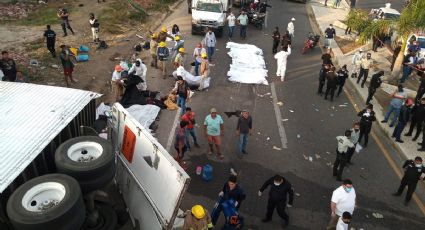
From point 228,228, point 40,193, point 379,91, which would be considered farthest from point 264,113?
point 40,193

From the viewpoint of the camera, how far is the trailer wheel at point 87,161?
20.9 ft

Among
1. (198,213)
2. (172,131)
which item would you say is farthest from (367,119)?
(198,213)

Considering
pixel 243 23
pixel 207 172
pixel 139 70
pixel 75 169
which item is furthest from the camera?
pixel 243 23

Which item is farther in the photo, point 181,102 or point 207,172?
point 181,102

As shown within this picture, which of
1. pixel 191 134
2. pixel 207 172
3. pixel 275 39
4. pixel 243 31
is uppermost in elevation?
pixel 275 39

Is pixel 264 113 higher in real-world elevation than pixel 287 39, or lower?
lower

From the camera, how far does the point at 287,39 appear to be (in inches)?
720

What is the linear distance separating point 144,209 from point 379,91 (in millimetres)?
12432

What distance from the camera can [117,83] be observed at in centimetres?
1321

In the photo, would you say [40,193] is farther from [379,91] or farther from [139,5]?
[139,5]

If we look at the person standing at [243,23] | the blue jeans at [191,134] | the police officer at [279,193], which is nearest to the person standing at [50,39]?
the blue jeans at [191,134]

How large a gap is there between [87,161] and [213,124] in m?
4.36

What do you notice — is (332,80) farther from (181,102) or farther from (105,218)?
(105,218)

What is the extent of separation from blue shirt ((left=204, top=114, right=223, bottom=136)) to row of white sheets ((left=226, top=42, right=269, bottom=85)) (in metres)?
6.28
